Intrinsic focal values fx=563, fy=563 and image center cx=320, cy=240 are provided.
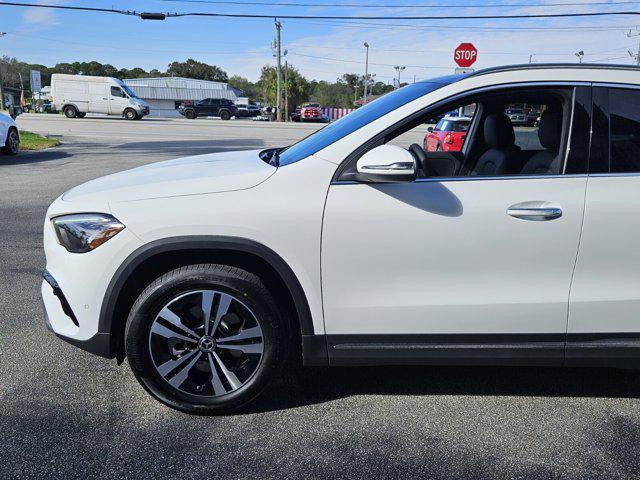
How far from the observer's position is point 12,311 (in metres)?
4.32

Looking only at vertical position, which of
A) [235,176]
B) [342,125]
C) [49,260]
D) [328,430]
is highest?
[342,125]

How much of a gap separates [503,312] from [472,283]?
22 centimetres

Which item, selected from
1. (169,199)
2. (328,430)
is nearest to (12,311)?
(169,199)

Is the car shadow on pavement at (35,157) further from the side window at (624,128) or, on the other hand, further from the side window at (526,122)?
the side window at (624,128)

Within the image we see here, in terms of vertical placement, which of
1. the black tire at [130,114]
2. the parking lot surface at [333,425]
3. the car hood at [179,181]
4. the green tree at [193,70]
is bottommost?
the parking lot surface at [333,425]

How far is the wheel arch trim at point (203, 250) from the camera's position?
2.72m

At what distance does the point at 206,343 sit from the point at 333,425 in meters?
0.78

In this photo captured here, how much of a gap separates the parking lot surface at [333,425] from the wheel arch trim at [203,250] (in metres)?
0.59

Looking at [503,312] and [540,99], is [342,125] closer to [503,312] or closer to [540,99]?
[540,99]

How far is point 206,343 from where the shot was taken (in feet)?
9.45

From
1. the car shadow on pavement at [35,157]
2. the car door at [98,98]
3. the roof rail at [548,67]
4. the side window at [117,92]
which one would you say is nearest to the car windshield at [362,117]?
the roof rail at [548,67]

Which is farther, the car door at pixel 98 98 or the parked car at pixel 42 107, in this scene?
the parked car at pixel 42 107

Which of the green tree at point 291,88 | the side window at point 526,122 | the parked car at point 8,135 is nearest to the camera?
the side window at point 526,122

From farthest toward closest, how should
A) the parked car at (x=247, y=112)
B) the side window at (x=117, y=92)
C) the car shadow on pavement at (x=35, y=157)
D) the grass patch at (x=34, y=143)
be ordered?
the parked car at (x=247, y=112)
the side window at (x=117, y=92)
the grass patch at (x=34, y=143)
the car shadow on pavement at (x=35, y=157)
